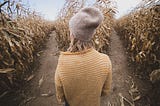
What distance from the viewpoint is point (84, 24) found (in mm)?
1668

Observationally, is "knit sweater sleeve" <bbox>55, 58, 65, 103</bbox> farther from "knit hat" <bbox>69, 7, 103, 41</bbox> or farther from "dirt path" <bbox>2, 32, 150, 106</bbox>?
"dirt path" <bbox>2, 32, 150, 106</bbox>

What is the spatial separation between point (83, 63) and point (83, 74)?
3.3 inches

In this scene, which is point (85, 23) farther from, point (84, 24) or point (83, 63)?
point (83, 63)

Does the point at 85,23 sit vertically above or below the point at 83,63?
above

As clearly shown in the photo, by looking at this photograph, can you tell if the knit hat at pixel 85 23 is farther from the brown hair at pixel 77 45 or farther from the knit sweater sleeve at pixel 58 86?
the knit sweater sleeve at pixel 58 86

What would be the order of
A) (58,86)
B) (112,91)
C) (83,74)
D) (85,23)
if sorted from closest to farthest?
(85,23), (83,74), (58,86), (112,91)

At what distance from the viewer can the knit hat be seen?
1667 millimetres

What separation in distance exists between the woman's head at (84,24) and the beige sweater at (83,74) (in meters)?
0.10

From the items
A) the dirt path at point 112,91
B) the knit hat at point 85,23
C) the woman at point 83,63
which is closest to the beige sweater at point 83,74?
the woman at point 83,63

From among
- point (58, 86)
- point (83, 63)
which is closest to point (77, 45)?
point (83, 63)

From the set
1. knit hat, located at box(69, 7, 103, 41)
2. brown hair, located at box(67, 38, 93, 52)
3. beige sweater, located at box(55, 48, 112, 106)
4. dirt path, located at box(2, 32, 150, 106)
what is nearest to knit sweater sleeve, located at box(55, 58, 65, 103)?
beige sweater, located at box(55, 48, 112, 106)

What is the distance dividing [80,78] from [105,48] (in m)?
3.97

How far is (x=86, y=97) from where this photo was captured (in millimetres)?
1900

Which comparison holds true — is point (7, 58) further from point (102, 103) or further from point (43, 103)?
point (102, 103)
